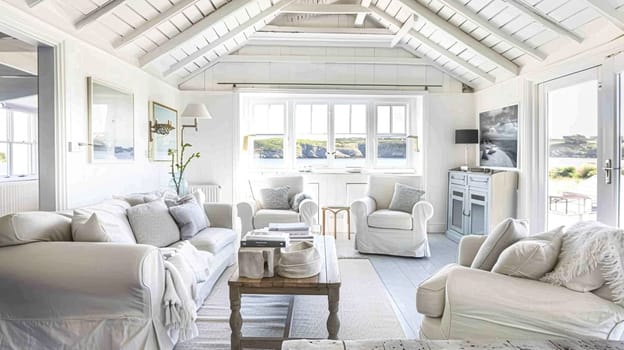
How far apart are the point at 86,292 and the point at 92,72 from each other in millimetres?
2205

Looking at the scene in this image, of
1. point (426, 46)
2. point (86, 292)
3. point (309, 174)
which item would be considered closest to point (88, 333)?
point (86, 292)

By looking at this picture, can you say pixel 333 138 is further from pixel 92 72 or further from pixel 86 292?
pixel 86 292

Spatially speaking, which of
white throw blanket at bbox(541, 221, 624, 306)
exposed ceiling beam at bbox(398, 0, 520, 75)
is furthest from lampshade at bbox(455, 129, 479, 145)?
white throw blanket at bbox(541, 221, 624, 306)

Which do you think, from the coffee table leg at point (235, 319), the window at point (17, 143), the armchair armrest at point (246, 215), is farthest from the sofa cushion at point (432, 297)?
the window at point (17, 143)

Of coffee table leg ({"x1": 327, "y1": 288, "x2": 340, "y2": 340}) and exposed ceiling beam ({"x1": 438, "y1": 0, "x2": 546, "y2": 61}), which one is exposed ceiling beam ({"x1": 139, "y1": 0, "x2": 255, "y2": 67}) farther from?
coffee table leg ({"x1": 327, "y1": 288, "x2": 340, "y2": 340})

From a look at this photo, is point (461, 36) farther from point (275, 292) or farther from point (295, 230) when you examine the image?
point (275, 292)

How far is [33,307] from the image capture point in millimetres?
2020

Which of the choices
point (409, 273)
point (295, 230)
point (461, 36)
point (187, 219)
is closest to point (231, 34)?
point (187, 219)

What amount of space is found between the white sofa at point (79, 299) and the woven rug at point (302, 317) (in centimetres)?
51

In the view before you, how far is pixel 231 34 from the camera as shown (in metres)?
5.02

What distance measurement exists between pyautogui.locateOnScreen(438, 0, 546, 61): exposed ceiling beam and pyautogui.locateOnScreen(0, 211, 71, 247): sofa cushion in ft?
13.1

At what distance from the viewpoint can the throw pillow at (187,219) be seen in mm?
3418

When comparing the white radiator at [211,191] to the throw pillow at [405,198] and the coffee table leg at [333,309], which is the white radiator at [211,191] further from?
the coffee table leg at [333,309]

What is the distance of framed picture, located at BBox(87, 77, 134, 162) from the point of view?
3.43 meters
